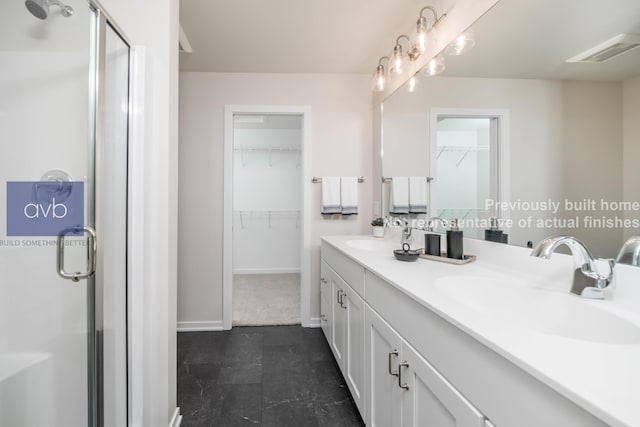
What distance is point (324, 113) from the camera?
107 inches

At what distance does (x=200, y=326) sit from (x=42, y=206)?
5.72 feet

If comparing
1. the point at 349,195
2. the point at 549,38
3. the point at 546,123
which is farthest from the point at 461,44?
the point at 349,195

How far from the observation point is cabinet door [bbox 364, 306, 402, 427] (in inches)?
41.1

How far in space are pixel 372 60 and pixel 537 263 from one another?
2.03 meters

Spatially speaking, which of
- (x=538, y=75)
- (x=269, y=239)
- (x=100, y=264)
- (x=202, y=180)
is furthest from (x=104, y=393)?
(x=269, y=239)

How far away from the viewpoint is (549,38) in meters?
1.07

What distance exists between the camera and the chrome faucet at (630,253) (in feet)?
2.76

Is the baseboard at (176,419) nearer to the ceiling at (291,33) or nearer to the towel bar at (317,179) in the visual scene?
the towel bar at (317,179)

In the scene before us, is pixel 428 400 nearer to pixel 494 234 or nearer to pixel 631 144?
pixel 494 234

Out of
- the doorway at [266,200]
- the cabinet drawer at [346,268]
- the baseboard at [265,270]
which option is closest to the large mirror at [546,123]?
the cabinet drawer at [346,268]

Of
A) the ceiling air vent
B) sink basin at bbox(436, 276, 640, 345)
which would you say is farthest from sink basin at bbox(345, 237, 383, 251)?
the ceiling air vent

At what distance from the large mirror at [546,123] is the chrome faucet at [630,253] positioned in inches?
1.0

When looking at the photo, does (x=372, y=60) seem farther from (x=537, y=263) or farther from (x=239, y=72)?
(x=537, y=263)

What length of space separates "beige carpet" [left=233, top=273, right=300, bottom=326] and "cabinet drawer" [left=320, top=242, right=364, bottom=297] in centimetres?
98
